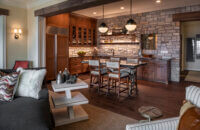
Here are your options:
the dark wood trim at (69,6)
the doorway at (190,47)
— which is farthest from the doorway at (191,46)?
the dark wood trim at (69,6)

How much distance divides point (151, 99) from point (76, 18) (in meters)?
5.13

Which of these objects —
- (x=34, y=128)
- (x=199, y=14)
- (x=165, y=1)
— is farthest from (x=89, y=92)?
(x=199, y=14)

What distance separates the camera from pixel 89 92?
472 cm

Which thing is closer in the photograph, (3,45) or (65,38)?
(3,45)

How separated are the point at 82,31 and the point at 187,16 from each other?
4.52 metres

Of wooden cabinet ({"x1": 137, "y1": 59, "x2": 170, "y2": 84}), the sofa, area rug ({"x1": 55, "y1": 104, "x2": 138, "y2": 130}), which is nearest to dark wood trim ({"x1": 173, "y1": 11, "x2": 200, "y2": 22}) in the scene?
wooden cabinet ({"x1": 137, "y1": 59, "x2": 170, "y2": 84})

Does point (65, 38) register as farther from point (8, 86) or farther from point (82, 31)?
point (8, 86)

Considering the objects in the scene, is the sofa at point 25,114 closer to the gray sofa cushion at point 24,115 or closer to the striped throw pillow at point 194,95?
the gray sofa cushion at point 24,115

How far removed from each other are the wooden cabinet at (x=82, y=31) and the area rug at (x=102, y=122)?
4607 mm

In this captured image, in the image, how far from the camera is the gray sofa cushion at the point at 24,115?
5.71ft

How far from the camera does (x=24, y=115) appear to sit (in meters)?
1.93

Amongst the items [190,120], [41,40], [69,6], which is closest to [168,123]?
[190,120]

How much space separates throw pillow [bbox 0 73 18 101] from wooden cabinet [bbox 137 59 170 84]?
200 inches

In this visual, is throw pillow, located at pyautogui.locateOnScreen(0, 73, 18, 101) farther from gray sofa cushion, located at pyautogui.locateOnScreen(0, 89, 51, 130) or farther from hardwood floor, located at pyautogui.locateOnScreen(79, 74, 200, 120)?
hardwood floor, located at pyautogui.locateOnScreen(79, 74, 200, 120)
